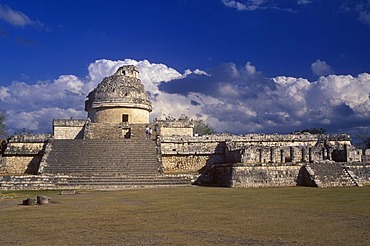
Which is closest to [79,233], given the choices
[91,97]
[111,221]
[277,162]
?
[111,221]

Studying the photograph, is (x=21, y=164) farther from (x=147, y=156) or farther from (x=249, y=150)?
(x=249, y=150)

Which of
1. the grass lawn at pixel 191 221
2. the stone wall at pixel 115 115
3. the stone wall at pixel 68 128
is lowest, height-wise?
the grass lawn at pixel 191 221

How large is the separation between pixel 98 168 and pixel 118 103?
31.2ft

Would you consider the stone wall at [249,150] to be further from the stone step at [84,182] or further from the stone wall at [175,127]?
the stone wall at [175,127]

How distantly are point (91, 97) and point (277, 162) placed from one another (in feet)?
53.5

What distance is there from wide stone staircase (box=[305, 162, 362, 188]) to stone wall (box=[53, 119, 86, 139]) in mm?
15694

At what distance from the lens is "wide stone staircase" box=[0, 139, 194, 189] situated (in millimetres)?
17453

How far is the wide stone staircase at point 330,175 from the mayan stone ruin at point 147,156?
0.04 metres

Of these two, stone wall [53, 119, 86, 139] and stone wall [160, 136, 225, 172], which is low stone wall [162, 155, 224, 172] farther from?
stone wall [53, 119, 86, 139]

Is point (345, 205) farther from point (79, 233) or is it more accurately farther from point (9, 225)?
point (9, 225)

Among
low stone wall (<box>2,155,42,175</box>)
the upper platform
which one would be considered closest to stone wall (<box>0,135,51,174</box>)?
low stone wall (<box>2,155,42,175</box>)

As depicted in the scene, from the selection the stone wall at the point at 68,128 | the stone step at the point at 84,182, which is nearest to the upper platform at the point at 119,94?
the stone wall at the point at 68,128

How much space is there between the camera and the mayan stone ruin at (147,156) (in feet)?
57.0

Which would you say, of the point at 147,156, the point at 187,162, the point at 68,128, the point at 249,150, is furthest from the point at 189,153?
the point at 68,128
